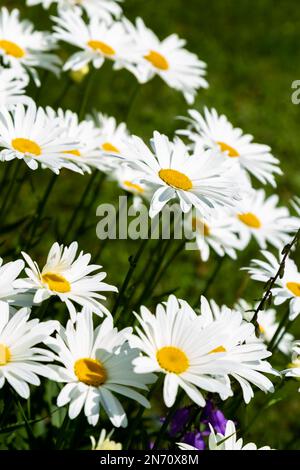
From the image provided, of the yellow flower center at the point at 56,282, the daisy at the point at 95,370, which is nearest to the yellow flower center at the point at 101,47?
the yellow flower center at the point at 56,282

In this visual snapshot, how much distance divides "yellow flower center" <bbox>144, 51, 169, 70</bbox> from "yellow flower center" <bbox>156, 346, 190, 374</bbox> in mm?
1581

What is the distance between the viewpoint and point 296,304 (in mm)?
1969

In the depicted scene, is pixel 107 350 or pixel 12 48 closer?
pixel 107 350

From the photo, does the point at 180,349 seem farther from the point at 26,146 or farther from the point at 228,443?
the point at 26,146

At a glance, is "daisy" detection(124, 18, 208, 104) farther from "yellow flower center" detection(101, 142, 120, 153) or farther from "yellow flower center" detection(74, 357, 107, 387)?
"yellow flower center" detection(74, 357, 107, 387)

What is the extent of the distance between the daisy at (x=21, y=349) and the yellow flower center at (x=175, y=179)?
0.49 m

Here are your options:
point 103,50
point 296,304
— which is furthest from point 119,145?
point 296,304

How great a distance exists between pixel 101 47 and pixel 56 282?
131 centimetres

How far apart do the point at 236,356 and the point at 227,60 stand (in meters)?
4.39

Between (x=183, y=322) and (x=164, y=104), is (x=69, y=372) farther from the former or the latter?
(x=164, y=104)

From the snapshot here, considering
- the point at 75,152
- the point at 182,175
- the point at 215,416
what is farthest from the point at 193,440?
the point at 75,152

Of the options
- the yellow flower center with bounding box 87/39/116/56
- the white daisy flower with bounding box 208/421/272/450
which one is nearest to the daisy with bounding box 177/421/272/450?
the white daisy flower with bounding box 208/421/272/450

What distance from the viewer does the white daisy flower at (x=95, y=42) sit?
2652mm

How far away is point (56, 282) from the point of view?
1.68m
